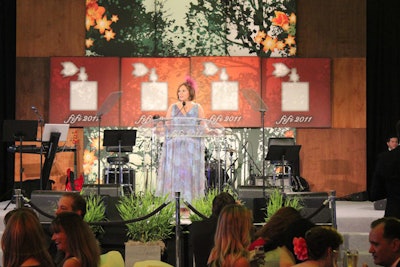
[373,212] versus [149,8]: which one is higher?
[149,8]

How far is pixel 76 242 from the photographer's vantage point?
417 centimetres

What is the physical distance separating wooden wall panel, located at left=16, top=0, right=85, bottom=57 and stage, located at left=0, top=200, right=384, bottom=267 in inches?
115

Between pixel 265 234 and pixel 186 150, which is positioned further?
pixel 186 150

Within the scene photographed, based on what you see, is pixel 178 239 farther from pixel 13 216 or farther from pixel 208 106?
pixel 208 106

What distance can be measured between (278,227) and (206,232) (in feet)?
4.34

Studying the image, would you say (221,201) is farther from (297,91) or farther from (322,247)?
(297,91)

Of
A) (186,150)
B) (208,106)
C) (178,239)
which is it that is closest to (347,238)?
(178,239)

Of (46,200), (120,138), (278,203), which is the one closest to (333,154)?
(120,138)

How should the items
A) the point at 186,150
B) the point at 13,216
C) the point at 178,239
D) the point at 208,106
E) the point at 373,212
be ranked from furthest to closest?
the point at 208,106 → the point at 373,212 → the point at 186,150 → the point at 178,239 → the point at 13,216

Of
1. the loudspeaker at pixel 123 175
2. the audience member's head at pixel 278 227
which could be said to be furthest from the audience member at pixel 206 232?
the loudspeaker at pixel 123 175

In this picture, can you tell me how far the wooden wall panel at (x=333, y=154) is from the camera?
13711 mm

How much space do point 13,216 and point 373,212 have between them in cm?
719

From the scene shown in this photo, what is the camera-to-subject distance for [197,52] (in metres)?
13.8

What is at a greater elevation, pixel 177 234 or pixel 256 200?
pixel 256 200
